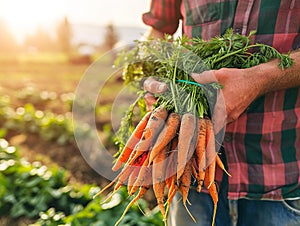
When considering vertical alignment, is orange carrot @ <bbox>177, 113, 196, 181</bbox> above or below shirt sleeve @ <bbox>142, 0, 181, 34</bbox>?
below

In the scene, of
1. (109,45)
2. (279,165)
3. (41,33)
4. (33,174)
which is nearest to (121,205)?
(33,174)

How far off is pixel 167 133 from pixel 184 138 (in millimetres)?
60

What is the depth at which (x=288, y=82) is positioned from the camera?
4.71ft

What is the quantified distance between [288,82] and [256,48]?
18 centimetres

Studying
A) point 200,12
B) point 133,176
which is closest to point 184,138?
point 133,176

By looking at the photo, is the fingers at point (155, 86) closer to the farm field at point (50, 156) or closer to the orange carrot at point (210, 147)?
the orange carrot at point (210, 147)

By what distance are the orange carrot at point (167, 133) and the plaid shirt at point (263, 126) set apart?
12.2 inches

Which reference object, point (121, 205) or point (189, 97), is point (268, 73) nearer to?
point (189, 97)

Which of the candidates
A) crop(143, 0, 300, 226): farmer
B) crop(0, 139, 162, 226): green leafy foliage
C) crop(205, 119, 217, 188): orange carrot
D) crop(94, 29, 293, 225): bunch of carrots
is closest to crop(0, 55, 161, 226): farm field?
crop(0, 139, 162, 226): green leafy foliage

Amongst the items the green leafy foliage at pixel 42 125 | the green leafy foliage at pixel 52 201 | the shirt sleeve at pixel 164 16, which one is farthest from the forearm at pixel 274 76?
the green leafy foliage at pixel 42 125

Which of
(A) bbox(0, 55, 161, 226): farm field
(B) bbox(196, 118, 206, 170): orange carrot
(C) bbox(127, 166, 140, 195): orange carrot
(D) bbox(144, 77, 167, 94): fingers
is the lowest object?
(A) bbox(0, 55, 161, 226): farm field

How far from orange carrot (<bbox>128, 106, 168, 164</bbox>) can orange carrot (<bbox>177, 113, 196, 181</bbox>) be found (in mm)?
74

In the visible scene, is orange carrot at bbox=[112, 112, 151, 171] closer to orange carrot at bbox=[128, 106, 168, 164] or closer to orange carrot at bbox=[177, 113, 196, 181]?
orange carrot at bbox=[128, 106, 168, 164]

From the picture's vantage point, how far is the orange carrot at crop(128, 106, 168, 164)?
138 centimetres
